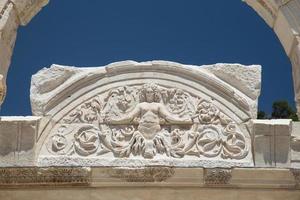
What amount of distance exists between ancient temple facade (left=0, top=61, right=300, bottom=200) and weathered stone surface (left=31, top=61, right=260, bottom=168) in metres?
0.01

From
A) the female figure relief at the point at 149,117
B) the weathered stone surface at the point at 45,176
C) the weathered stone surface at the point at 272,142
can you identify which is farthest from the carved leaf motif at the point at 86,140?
the weathered stone surface at the point at 272,142

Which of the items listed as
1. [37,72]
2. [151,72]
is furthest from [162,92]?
[37,72]

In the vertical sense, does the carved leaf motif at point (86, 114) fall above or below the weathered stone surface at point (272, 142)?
A: above

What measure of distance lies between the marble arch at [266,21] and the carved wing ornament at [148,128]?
881 mm

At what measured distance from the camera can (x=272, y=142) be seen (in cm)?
812

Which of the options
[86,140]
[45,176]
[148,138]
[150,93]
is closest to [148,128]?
[148,138]

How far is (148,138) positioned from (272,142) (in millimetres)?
1429

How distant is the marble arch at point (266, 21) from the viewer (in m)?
8.37

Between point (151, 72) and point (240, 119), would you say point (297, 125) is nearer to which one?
point (240, 119)

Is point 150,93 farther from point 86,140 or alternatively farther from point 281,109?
point 281,109

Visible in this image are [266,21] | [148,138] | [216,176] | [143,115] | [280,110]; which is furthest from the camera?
[280,110]

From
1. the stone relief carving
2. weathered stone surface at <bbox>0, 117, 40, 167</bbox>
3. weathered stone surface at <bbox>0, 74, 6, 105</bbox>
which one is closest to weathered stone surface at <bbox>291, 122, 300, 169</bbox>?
the stone relief carving

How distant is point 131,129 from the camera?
27.3 ft

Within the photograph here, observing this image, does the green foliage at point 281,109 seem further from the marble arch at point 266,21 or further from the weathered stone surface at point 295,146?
the weathered stone surface at point 295,146
